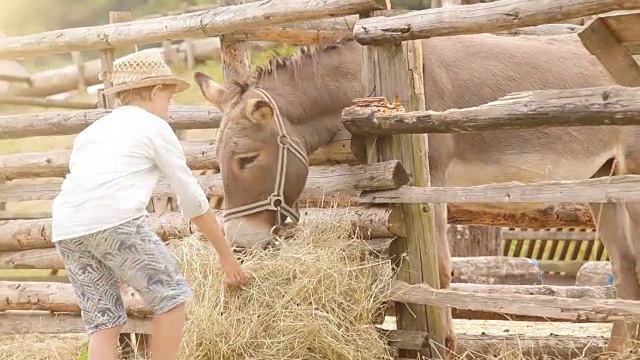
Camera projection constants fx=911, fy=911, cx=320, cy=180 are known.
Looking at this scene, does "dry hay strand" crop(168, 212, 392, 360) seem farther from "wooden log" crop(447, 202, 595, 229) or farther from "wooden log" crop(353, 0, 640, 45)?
"wooden log" crop(447, 202, 595, 229)

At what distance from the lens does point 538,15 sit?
14.2ft

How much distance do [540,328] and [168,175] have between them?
455 cm

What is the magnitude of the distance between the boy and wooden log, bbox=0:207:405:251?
110 centimetres

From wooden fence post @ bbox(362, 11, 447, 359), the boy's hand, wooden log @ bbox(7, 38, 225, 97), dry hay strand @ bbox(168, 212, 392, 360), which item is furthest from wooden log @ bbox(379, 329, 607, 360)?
wooden log @ bbox(7, 38, 225, 97)

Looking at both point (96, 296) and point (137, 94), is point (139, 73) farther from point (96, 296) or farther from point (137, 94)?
point (96, 296)

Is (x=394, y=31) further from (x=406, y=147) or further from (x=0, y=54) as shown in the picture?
(x=0, y=54)

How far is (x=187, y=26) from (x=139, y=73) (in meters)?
1.86

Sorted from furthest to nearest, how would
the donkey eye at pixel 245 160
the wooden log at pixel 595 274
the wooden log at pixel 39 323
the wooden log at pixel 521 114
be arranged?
the wooden log at pixel 595 274 → the wooden log at pixel 39 323 → the donkey eye at pixel 245 160 → the wooden log at pixel 521 114

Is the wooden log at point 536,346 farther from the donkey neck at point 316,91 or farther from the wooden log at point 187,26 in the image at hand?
the wooden log at point 187,26

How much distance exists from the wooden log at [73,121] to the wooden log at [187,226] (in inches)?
28.3

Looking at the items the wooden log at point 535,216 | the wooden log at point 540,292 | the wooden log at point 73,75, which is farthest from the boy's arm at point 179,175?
the wooden log at point 73,75

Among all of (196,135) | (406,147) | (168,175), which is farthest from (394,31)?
(196,135)

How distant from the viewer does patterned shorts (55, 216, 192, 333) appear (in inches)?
169

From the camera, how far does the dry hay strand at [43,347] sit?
6.42 m
